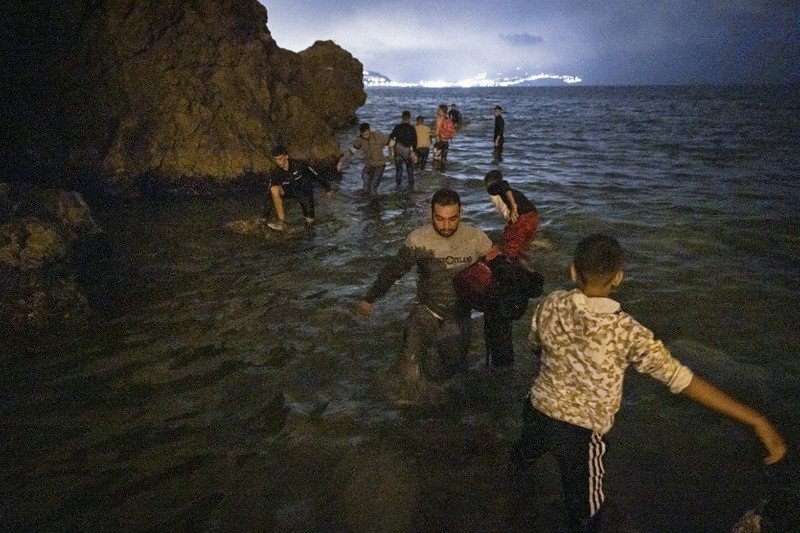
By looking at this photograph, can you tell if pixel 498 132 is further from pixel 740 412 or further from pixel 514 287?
pixel 740 412

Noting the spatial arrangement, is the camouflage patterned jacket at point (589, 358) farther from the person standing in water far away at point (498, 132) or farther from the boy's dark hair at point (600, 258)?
the person standing in water far away at point (498, 132)

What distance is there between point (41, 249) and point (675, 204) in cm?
1285

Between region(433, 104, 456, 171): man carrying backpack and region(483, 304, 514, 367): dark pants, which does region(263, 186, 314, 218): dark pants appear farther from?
region(433, 104, 456, 171): man carrying backpack

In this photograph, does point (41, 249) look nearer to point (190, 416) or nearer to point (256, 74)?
point (190, 416)

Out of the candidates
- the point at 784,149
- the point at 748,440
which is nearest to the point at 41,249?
the point at 748,440

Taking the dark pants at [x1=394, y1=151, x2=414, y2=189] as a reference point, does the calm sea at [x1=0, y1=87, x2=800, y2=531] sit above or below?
below

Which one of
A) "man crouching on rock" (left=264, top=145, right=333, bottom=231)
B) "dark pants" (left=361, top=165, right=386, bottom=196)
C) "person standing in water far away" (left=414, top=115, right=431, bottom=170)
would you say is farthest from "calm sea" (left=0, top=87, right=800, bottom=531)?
"person standing in water far away" (left=414, top=115, right=431, bottom=170)

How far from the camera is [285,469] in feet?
12.2

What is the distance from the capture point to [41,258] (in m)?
6.78

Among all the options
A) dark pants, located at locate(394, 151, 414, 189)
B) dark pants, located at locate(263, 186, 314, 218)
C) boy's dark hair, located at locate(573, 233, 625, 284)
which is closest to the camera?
boy's dark hair, located at locate(573, 233, 625, 284)

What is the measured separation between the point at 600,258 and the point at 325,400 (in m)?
3.14

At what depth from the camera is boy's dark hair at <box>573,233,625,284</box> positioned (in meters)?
2.36

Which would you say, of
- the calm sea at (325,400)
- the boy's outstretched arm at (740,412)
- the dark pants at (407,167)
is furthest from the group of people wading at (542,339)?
the dark pants at (407,167)

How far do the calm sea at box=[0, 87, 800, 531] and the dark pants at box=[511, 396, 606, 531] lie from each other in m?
0.65
